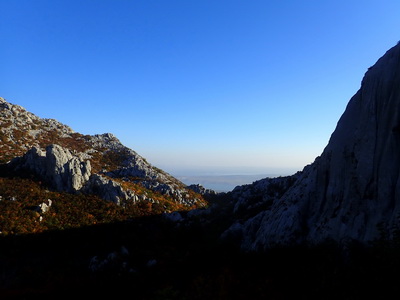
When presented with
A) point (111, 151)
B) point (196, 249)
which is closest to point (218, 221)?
point (196, 249)

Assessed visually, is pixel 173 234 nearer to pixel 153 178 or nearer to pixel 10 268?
pixel 10 268

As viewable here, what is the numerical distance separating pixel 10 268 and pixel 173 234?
1775 cm

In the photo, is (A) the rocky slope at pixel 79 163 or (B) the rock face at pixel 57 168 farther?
(A) the rocky slope at pixel 79 163

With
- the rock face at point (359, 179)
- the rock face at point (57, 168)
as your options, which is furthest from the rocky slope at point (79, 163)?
the rock face at point (359, 179)

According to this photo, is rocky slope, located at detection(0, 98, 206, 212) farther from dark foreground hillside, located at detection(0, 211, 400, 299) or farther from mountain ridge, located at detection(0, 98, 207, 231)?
dark foreground hillside, located at detection(0, 211, 400, 299)

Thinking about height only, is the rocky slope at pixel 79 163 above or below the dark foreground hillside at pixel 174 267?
above

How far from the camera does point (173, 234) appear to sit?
33.4m

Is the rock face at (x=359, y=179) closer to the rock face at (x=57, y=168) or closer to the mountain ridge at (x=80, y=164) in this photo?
the mountain ridge at (x=80, y=164)

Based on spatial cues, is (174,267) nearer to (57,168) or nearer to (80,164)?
(80,164)

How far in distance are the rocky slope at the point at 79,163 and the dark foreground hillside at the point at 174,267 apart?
11.2m

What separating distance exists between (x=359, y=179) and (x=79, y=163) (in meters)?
41.7

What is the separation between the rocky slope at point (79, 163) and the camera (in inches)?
1622

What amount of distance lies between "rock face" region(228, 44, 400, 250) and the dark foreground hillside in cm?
148

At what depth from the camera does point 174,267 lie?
2138cm
